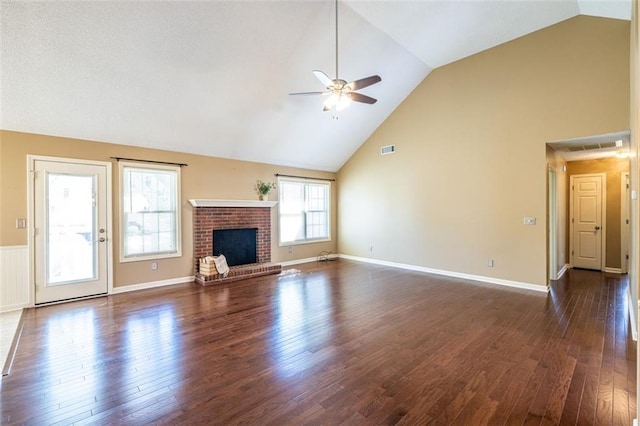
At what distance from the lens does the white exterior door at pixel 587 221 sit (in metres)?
6.38

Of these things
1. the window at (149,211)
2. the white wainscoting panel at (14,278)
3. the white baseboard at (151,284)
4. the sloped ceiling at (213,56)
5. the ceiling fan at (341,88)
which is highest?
the sloped ceiling at (213,56)

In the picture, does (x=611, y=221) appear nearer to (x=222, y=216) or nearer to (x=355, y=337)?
(x=355, y=337)

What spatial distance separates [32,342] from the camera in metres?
3.22

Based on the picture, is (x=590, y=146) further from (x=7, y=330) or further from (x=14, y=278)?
(x=14, y=278)

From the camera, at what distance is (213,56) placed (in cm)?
424

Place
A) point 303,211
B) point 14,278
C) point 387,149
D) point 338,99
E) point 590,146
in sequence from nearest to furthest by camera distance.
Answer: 1. point 338,99
2. point 14,278
3. point 590,146
4. point 387,149
5. point 303,211

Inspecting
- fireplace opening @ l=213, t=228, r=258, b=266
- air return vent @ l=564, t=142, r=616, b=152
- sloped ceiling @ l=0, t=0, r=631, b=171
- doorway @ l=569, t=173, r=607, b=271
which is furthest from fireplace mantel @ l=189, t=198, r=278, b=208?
doorway @ l=569, t=173, r=607, b=271

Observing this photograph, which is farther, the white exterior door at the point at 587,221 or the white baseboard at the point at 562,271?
the white exterior door at the point at 587,221

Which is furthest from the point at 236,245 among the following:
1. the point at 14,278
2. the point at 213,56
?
the point at 213,56

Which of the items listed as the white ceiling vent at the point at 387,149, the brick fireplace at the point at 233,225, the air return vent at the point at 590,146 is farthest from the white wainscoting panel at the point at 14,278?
the air return vent at the point at 590,146

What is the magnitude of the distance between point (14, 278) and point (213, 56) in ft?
14.0

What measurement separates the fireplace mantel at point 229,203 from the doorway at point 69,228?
145 cm

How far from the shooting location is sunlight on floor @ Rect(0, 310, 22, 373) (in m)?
2.97

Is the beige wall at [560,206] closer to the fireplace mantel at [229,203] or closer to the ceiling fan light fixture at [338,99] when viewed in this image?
the ceiling fan light fixture at [338,99]
